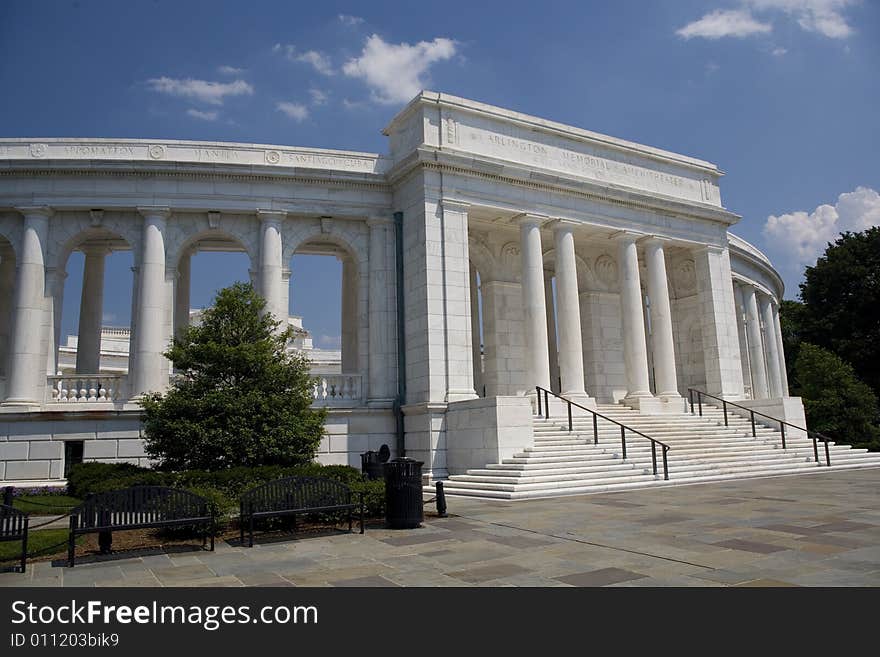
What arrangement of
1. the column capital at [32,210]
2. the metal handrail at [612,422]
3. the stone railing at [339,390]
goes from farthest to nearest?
1. the stone railing at [339,390]
2. the column capital at [32,210]
3. the metal handrail at [612,422]

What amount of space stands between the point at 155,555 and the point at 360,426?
1522 cm

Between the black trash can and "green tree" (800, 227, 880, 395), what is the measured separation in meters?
43.5

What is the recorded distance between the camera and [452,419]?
77.5 feet

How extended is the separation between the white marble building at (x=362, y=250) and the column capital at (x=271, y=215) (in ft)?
0.25

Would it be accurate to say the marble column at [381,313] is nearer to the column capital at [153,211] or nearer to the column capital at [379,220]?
the column capital at [379,220]

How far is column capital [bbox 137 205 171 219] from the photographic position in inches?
1005

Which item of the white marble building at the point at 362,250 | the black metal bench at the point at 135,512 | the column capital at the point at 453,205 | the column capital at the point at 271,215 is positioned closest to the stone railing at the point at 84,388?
the white marble building at the point at 362,250

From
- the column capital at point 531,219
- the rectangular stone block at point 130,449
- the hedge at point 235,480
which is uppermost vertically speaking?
the column capital at point 531,219

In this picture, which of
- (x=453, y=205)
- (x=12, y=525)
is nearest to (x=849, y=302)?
(x=453, y=205)

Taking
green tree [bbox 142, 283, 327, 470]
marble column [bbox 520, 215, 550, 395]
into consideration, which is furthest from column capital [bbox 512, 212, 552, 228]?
green tree [bbox 142, 283, 327, 470]

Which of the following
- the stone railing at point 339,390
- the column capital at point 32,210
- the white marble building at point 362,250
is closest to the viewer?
the white marble building at point 362,250

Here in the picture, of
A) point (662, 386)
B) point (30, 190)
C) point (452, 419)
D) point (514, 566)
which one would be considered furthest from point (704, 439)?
point (30, 190)

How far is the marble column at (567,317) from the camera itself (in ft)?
90.4

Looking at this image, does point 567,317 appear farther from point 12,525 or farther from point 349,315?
point 12,525
